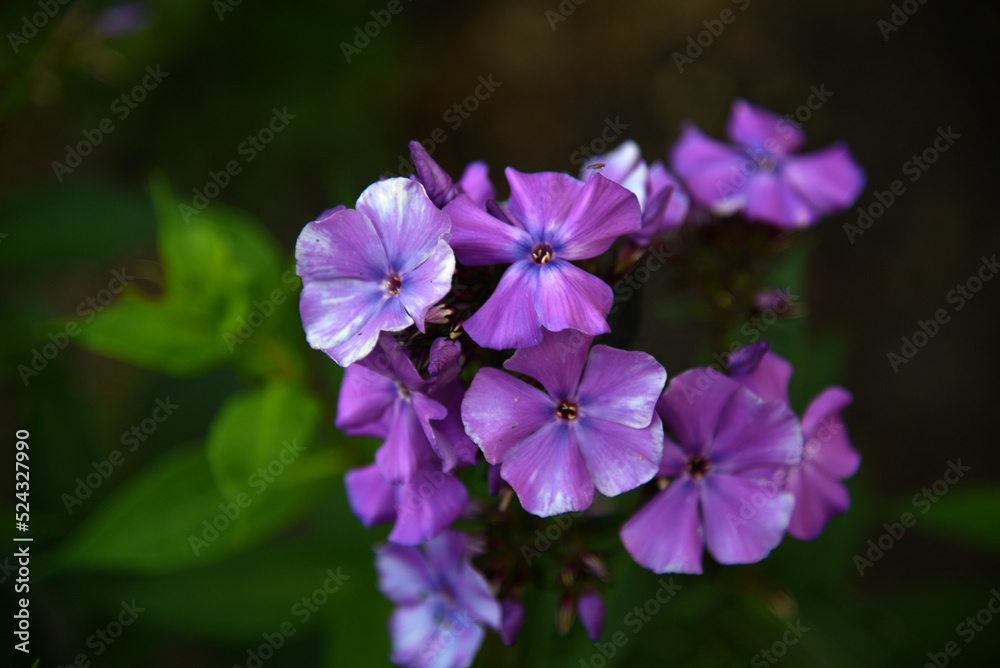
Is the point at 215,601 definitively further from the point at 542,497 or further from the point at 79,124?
the point at 79,124

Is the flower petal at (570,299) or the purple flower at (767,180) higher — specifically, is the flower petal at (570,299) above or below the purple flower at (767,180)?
below

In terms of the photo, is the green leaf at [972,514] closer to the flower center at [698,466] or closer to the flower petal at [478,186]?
the flower center at [698,466]

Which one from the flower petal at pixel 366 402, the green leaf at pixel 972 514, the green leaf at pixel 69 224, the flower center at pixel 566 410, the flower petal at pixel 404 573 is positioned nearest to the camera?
the flower center at pixel 566 410

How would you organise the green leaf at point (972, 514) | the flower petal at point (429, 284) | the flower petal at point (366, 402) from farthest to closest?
the green leaf at point (972, 514) < the flower petal at point (366, 402) < the flower petal at point (429, 284)

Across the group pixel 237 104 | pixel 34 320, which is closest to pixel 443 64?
pixel 237 104

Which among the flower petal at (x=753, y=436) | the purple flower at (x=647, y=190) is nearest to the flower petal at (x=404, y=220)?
the purple flower at (x=647, y=190)

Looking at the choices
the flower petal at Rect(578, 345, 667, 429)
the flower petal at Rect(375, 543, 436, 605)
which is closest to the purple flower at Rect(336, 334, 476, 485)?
the flower petal at Rect(578, 345, 667, 429)
